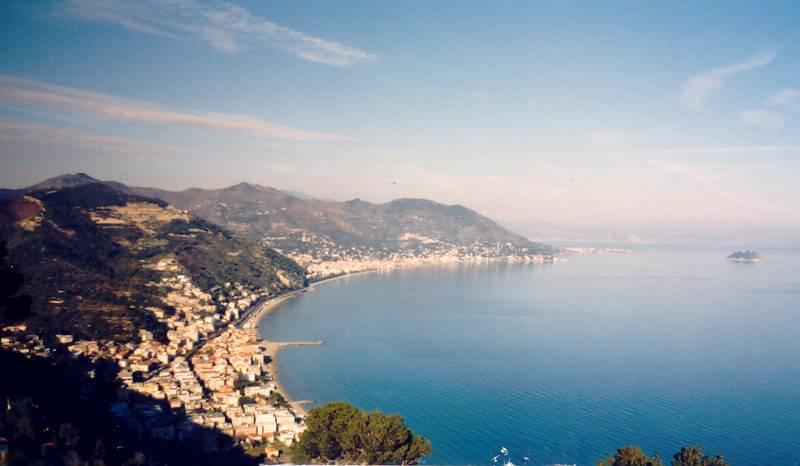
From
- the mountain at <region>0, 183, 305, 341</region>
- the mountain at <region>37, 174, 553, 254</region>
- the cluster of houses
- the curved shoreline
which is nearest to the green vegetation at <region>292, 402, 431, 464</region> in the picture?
the curved shoreline

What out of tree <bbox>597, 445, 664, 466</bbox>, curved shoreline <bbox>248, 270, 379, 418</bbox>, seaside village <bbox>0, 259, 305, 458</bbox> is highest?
tree <bbox>597, 445, 664, 466</bbox>

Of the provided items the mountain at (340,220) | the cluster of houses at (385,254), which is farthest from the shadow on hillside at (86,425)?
the mountain at (340,220)

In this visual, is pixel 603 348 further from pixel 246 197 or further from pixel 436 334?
pixel 246 197

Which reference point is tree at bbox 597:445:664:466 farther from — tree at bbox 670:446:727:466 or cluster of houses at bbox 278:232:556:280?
cluster of houses at bbox 278:232:556:280

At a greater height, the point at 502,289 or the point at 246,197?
the point at 246,197

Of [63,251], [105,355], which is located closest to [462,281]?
[63,251]

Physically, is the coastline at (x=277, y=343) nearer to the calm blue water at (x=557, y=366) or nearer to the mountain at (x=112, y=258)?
the calm blue water at (x=557, y=366)
